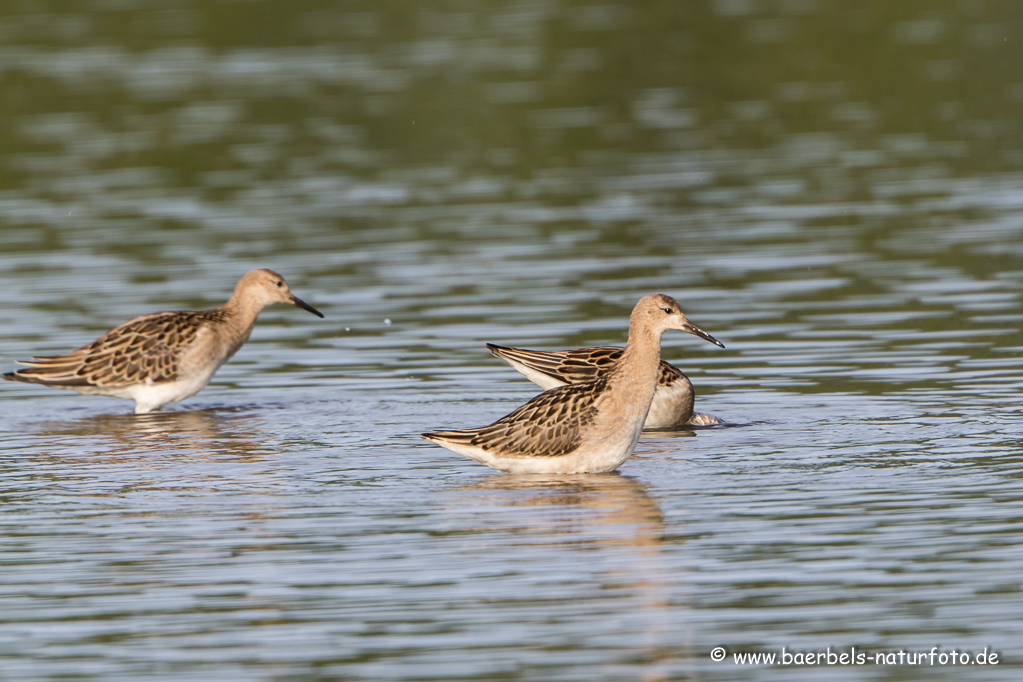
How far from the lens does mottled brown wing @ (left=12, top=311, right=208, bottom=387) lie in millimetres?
18844

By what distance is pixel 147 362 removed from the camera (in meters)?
18.8

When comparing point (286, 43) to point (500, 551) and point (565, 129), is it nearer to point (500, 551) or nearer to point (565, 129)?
point (565, 129)

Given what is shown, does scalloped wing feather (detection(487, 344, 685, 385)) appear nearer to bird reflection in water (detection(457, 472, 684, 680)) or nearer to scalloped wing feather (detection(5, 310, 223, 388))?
bird reflection in water (detection(457, 472, 684, 680))

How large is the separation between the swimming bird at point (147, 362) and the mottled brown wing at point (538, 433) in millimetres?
4743

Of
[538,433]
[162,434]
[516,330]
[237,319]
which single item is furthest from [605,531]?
[516,330]

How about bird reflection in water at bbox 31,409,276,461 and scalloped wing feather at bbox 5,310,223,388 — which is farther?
scalloped wing feather at bbox 5,310,223,388

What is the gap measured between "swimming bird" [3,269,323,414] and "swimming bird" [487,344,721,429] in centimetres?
322

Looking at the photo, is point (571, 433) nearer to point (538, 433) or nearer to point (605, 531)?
point (538, 433)

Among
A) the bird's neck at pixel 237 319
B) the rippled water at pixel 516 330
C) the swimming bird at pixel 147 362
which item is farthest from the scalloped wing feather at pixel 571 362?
the bird's neck at pixel 237 319

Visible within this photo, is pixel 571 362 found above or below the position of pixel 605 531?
above

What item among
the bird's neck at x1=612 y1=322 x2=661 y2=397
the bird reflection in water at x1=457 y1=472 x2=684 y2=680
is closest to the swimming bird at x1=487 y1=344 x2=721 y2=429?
the bird's neck at x1=612 y1=322 x2=661 y2=397

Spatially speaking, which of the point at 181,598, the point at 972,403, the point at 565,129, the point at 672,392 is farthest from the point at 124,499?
the point at 565,129

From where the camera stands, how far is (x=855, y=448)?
1534 cm

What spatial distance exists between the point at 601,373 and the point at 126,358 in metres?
4.91
